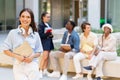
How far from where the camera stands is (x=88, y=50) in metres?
8.05

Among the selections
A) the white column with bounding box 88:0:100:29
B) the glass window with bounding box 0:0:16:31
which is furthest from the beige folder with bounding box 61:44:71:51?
the glass window with bounding box 0:0:16:31

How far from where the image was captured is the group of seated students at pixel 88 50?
775cm

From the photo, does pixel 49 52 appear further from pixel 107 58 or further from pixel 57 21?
pixel 57 21

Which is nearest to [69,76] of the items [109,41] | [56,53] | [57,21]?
[56,53]

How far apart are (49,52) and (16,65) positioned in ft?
13.7

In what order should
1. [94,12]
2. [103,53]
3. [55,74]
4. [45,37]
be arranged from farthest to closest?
[94,12], [55,74], [45,37], [103,53]

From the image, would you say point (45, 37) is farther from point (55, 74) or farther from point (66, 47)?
point (55, 74)

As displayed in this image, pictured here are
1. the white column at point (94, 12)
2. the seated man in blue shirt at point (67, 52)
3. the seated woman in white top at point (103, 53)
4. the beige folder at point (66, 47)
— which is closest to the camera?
the seated woman in white top at point (103, 53)

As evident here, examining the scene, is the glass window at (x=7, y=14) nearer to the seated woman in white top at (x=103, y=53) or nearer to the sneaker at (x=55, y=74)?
the sneaker at (x=55, y=74)

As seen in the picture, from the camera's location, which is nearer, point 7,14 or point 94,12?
point 94,12

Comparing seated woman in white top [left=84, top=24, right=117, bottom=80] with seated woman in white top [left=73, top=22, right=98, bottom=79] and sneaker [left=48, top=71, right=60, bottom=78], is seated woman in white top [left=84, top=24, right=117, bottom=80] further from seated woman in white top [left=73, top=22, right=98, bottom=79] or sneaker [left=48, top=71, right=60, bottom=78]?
sneaker [left=48, top=71, right=60, bottom=78]

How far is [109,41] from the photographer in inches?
308

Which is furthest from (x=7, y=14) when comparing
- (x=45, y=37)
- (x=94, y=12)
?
(x=45, y=37)

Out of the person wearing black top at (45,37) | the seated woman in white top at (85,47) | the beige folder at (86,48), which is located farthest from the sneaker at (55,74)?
the beige folder at (86,48)
